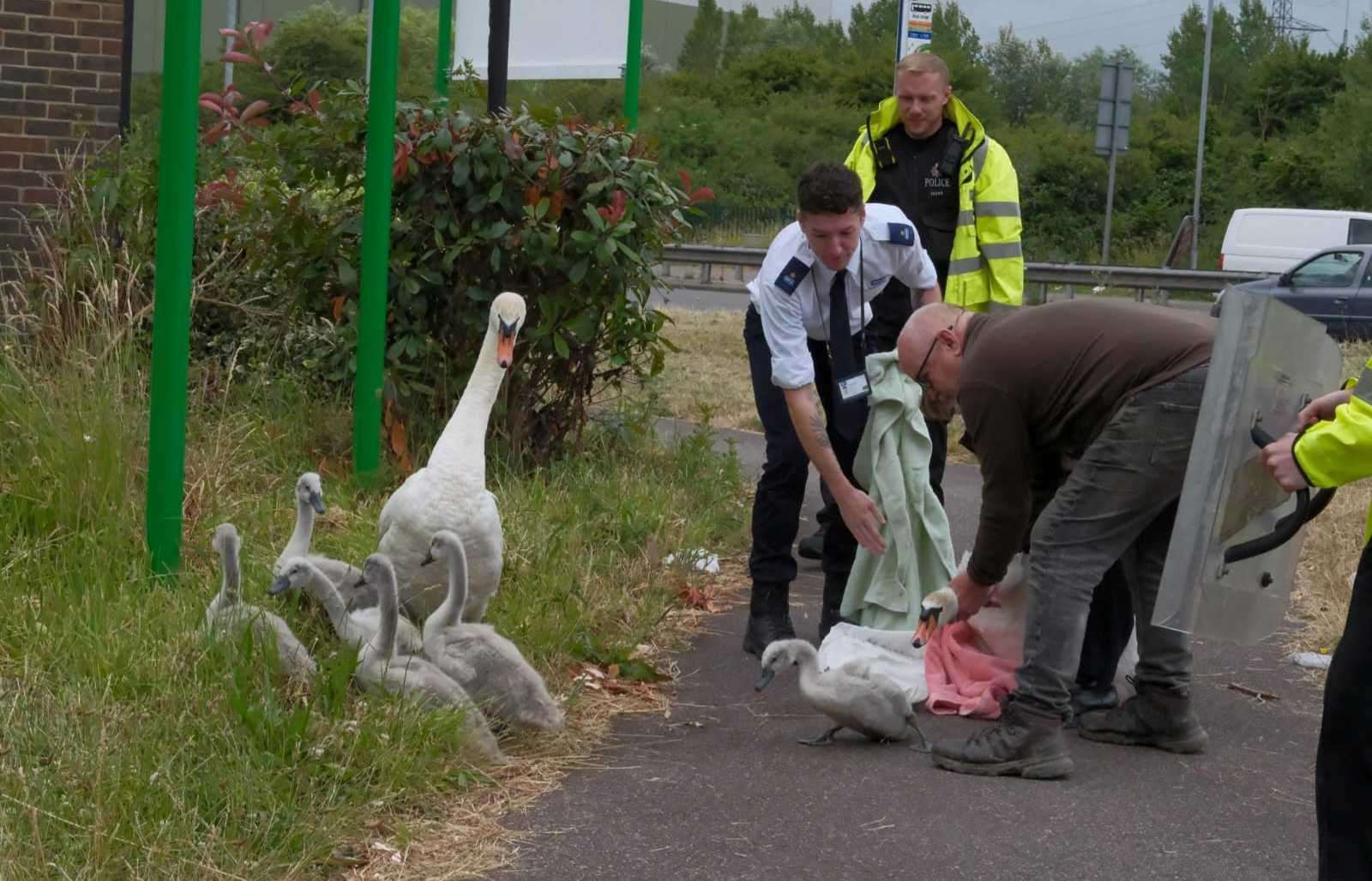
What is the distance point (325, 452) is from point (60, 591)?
8.97 ft

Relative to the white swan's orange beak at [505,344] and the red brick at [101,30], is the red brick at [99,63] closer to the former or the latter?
the red brick at [101,30]

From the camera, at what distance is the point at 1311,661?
7129 millimetres

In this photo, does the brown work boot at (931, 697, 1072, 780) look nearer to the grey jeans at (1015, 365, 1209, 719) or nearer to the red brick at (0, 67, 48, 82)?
the grey jeans at (1015, 365, 1209, 719)

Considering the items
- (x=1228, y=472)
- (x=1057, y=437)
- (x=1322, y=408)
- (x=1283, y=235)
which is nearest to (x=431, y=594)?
(x=1057, y=437)

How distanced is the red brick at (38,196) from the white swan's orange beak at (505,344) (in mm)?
4527

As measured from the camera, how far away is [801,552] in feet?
28.8

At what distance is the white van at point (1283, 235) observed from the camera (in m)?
33.2

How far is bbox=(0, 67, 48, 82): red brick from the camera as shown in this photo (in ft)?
32.8

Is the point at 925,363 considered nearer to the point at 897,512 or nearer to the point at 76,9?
the point at 897,512

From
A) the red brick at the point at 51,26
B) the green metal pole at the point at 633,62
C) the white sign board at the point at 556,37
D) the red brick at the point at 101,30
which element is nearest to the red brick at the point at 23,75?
the red brick at the point at 51,26

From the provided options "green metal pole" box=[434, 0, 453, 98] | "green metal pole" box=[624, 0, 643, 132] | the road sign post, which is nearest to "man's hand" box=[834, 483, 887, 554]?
"green metal pole" box=[624, 0, 643, 132]

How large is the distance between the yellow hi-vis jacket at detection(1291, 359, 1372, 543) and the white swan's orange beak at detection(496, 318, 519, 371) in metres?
3.55

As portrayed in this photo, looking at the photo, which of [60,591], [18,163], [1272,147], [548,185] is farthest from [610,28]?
[1272,147]

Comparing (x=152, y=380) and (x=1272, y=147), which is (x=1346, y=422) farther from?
(x=1272, y=147)
